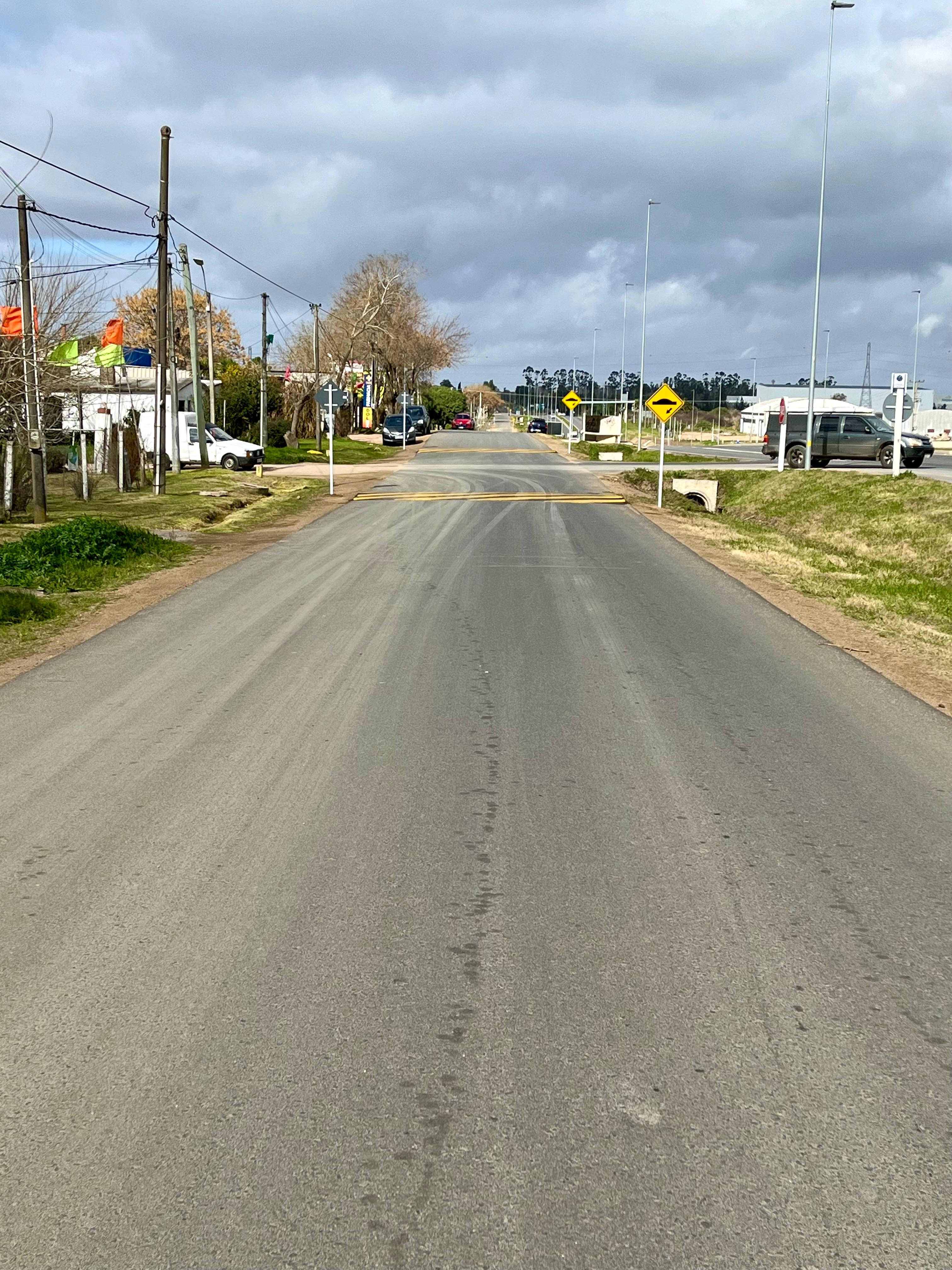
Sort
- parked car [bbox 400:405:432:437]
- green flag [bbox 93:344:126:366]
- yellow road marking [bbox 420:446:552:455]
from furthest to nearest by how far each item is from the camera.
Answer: parked car [bbox 400:405:432:437]
yellow road marking [bbox 420:446:552:455]
green flag [bbox 93:344:126:366]

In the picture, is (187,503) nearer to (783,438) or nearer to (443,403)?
(783,438)

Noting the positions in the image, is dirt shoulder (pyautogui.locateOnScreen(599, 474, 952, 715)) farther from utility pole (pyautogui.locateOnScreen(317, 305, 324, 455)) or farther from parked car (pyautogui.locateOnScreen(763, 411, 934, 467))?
utility pole (pyautogui.locateOnScreen(317, 305, 324, 455))

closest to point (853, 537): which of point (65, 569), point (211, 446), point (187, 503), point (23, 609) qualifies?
point (187, 503)

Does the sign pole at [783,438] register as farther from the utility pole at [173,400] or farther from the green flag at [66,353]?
the green flag at [66,353]

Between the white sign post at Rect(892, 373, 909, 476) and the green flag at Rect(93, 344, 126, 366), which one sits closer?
the white sign post at Rect(892, 373, 909, 476)

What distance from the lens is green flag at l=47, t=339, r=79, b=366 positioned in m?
23.1

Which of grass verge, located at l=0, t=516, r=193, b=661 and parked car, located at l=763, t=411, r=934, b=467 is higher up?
parked car, located at l=763, t=411, r=934, b=467

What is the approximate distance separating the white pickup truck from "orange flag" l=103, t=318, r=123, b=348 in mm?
12309

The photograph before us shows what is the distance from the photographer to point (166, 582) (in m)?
15.7

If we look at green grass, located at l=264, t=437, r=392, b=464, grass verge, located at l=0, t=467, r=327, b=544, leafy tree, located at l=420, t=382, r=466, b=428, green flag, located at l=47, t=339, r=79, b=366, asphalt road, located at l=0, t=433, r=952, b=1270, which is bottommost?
asphalt road, located at l=0, t=433, r=952, b=1270

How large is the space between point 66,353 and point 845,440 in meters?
28.0

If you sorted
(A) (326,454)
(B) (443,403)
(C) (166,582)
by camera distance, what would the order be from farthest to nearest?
1. (B) (443,403)
2. (A) (326,454)
3. (C) (166,582)

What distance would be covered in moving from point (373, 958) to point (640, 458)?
2070 inches

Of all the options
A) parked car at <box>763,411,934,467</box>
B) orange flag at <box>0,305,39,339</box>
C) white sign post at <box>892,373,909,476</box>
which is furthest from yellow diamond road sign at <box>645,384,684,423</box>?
parked car at <box>763,411,934,467</box>
